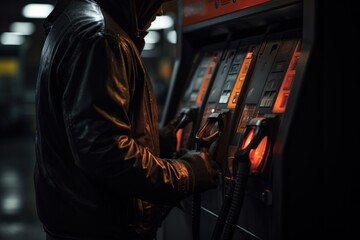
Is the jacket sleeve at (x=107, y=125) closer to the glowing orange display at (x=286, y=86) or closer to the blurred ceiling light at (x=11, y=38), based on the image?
the glowing orange display at (x=286, y=86)

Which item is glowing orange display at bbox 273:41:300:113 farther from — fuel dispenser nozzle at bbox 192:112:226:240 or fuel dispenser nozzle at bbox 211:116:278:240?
fuel dispenser nozzle at bbox 192:112:226:240

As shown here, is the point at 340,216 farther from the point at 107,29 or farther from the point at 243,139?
the point at 107,29

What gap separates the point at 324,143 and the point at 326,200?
19 cm

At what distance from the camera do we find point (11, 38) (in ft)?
64.2

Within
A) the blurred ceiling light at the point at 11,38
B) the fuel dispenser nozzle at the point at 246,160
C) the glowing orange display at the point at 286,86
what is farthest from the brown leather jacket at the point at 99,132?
the blurred ceiling light at the point at 11,38

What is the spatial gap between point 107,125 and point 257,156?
59cm

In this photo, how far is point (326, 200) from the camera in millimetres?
1873

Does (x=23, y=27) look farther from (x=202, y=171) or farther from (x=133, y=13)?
(x=202, y=171)

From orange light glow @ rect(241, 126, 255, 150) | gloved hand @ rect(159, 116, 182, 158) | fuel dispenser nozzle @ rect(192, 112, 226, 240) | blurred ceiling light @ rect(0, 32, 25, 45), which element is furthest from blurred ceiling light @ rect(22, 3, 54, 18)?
orange light glow @ rect(241, 126, 255, 150)

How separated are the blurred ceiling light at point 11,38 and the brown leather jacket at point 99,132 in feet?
57.0

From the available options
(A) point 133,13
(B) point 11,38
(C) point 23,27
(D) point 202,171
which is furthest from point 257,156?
(B) point 11,38

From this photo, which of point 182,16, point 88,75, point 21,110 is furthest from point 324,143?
point 21,110

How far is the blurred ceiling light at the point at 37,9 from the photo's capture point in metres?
12.5

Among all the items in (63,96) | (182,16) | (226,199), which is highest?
(182,16)
